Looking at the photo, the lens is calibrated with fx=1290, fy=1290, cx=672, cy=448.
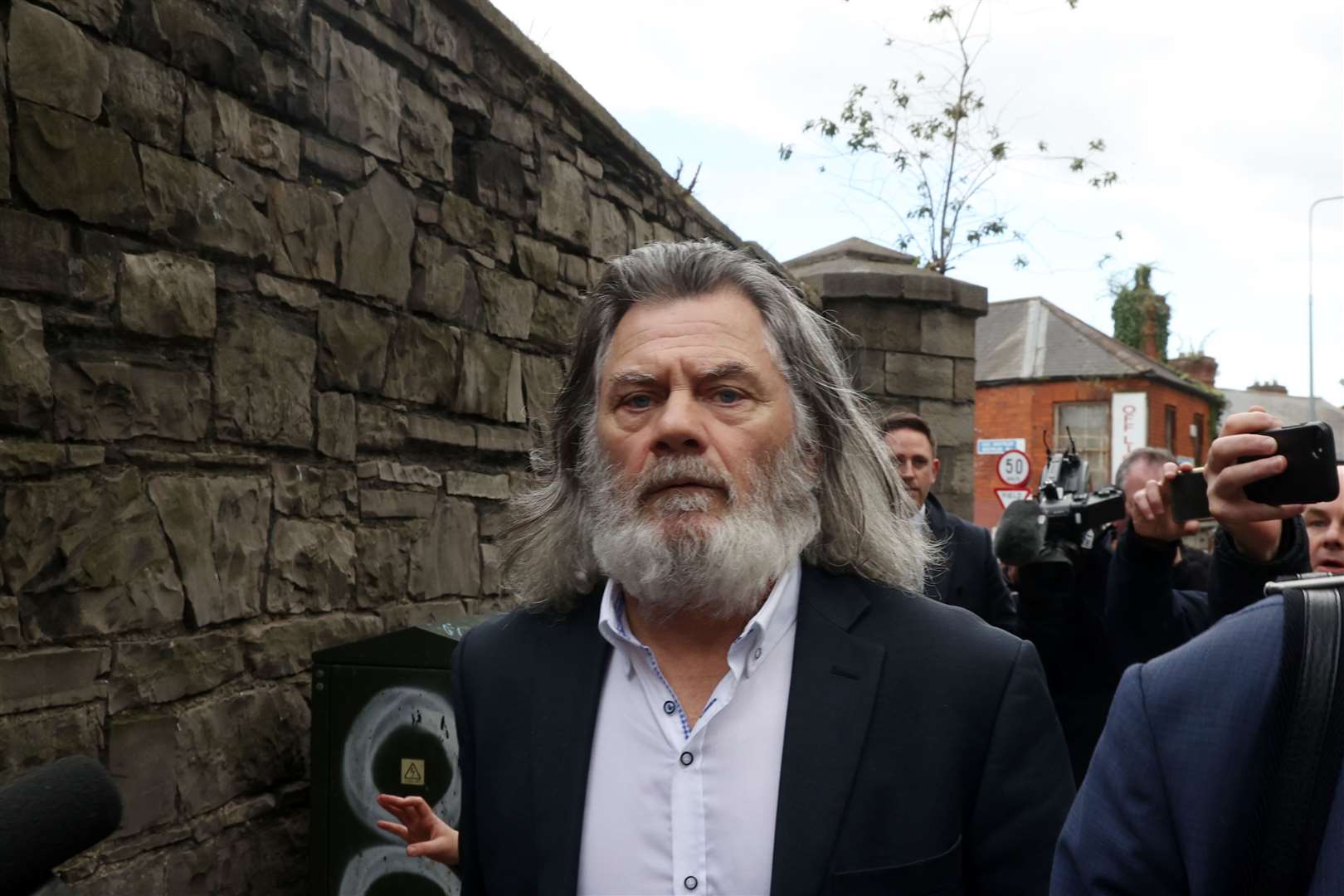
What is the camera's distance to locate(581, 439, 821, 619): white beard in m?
2.13

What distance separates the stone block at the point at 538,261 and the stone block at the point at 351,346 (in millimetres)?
917

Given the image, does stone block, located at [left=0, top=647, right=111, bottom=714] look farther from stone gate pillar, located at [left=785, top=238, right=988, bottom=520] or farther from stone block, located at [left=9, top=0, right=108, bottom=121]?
stone gate pillar, located at [left=785, top=238, right=988, bottom=520]

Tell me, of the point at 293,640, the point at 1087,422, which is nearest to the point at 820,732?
the point at 293,640

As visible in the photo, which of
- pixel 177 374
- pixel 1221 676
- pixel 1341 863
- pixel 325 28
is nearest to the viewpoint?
pixel 1341 863

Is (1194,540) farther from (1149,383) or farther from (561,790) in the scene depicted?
(561,790)

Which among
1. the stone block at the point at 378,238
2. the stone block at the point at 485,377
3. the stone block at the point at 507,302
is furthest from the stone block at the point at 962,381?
the stone block at the point at 378,238

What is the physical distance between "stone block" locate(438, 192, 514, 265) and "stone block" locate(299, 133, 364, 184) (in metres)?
0.49

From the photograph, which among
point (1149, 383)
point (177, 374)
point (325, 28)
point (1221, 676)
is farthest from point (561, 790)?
point (1149, 383)

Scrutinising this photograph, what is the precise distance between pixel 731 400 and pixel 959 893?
0.88m

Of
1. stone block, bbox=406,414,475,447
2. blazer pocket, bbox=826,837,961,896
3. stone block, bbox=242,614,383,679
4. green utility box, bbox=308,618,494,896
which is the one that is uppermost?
stone block, bbox=406,414,475,447

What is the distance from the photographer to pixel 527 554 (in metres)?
2.49

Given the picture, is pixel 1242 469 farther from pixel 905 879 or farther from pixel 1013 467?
pixel 1013 467

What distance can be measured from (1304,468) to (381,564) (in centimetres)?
282

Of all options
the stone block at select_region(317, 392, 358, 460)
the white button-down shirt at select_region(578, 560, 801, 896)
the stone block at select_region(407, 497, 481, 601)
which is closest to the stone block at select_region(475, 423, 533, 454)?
the stone block at select_region(407, 497, 481, 601)
